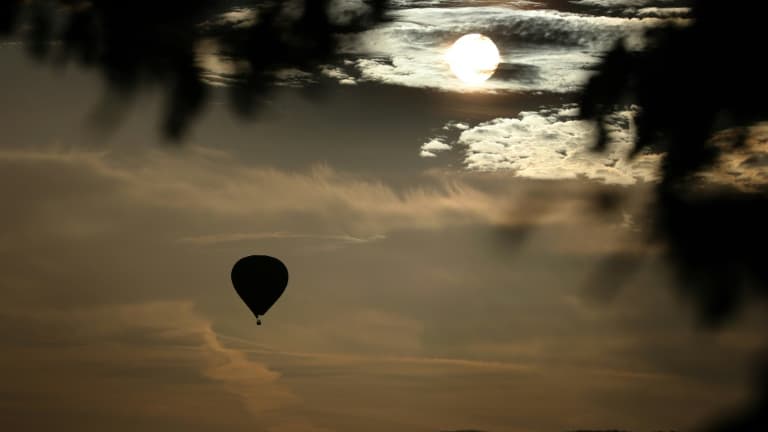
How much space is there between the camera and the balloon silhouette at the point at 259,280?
2619 centimetres

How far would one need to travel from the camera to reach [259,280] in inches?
1043

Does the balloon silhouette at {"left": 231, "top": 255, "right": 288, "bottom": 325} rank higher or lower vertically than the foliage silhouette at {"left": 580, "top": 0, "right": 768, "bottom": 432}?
higher

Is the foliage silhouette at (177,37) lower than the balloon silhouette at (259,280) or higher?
lower

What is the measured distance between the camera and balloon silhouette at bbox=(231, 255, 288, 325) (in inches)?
1031

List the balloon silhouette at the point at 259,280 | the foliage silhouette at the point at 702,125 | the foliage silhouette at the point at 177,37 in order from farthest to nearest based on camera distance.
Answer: the balloon silhouette at the point at 259,280 < the foliage silhouette at the point at 177,37 < the foliage silhouette at the point at 702,125

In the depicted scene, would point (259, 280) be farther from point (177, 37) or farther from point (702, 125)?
point (702, 125)

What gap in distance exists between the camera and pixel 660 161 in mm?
5449

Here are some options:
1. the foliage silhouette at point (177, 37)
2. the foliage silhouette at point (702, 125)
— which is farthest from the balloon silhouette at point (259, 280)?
the foliage silhouette at point (702, 125)

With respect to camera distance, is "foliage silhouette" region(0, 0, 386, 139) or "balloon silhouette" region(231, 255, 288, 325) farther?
"balloon silhouette" region(231, 255, 288, 325)

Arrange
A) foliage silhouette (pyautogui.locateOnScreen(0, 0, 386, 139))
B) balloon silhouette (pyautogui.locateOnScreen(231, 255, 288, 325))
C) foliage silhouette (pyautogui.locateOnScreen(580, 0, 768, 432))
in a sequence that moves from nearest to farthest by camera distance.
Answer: foliage silhouette (pyautogui.locateOnScreen(580, 0, 768, 432)) < foliage silhouette (pyautogui.locateOnScreen(0, 0, 386, 139)) < balloon silhouette (pyautogui.locateOnScreen(231, 255, 288, 325))

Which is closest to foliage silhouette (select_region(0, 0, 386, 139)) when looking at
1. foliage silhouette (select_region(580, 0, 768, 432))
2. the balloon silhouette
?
foliage silhouette (select_region(580, 0, 768, 432))

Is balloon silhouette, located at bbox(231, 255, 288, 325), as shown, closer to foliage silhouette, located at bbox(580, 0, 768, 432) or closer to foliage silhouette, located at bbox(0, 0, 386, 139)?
foliage silhouette, located at bbox(0, 0, 386, 139)

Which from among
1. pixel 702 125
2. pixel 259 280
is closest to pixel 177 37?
pixel 702 125

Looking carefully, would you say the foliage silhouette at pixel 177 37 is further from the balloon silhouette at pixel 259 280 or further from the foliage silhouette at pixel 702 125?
the balloon silhouette at pixel 259 280
